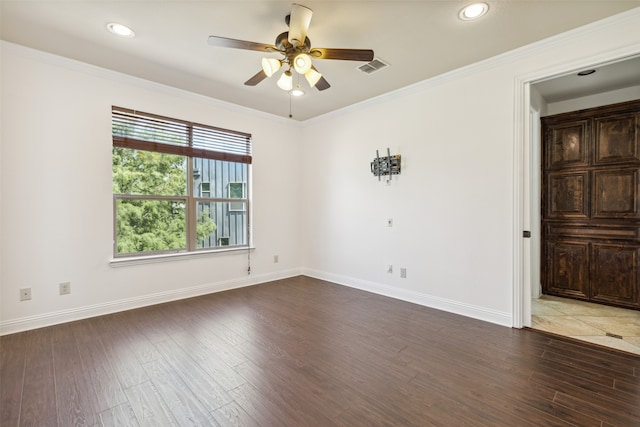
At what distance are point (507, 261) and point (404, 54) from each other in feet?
7.81

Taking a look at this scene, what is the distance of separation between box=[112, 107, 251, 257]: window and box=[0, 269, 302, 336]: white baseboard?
56 centimetres

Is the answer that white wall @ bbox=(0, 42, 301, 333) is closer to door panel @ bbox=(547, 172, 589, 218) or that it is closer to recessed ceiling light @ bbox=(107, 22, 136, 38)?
recessed ceiling light @ bbox=(107, 22, 136, 38)

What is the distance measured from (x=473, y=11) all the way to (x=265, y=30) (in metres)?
1.71

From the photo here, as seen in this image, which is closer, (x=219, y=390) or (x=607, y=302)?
(x=219, y=390)

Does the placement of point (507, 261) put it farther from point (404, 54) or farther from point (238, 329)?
point (238, 329)

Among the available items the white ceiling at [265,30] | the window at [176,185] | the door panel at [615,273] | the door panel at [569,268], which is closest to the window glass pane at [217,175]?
the window at [176,185]

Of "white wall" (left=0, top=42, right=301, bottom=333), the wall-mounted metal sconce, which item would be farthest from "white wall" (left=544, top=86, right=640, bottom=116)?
"white wall" (left=0, top=42, right=301, bottom=333)

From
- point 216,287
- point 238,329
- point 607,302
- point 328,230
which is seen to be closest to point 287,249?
point 328,230

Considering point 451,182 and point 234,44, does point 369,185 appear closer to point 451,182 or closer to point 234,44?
point 451,182

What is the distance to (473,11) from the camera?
233 cm

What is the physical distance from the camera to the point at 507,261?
3053mm

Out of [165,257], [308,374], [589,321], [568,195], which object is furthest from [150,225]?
[568,195]

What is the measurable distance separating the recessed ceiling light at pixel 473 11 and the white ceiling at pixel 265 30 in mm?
47

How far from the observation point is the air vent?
3.14m
